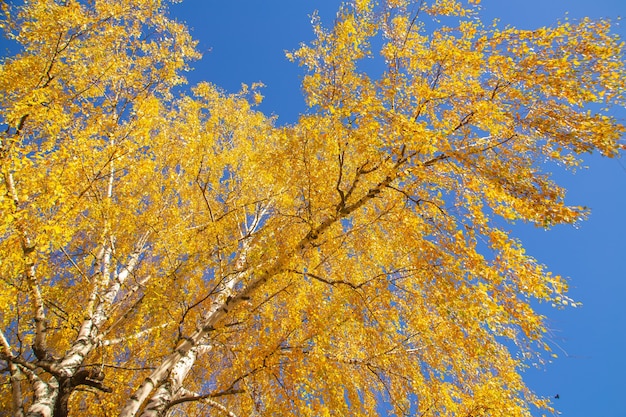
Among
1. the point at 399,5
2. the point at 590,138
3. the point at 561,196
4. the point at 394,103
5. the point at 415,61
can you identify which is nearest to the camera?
the point at 590,138

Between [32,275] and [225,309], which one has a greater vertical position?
[225,309]

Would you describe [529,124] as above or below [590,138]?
above

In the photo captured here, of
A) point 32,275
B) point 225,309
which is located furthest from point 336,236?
point 32,275

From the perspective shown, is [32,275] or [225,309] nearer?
[32,275]

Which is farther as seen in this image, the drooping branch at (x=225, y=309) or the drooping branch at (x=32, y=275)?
the drooping branch at (x=225, y=309)

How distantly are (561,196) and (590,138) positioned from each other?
0.62m

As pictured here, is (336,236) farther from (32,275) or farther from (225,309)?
(32,275)

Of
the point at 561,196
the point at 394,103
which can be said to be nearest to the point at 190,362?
the point at 394,103

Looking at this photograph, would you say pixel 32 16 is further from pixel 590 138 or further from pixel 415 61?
pixel 590 138

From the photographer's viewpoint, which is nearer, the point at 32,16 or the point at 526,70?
the point at 526,70

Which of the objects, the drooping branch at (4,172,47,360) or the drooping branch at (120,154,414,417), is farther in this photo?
the drooping branch at (120,154,414,417)

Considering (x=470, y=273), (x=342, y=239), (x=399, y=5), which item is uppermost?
(x=399, y=5)

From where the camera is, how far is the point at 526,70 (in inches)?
145

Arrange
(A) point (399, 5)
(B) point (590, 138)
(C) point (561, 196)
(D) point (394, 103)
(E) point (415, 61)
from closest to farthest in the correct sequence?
1. (B) point (590, 138)
2. (C) point (561, 196)
3. (E) point (415, 61)
4. (D) point (394, 103)
5. (A) point (399, 5)
